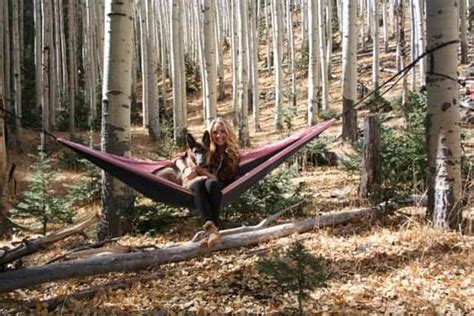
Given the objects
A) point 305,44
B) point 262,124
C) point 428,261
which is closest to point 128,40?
point 428,261

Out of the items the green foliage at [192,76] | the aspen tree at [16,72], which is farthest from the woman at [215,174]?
the green foliage at [192,76]

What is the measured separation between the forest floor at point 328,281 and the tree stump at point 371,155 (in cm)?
42

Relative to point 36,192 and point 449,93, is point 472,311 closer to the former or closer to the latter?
point 449,93

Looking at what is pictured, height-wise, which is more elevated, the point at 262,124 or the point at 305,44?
the point at 305,44

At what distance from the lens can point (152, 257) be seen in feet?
11.5

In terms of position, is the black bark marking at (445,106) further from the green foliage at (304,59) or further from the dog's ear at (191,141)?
the green foliage at (304,59)

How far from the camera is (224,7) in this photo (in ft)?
93.3

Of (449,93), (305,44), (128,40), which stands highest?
(305,44)

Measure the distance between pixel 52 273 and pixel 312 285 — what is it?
166 centimetres

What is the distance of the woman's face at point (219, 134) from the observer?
4.33 metres

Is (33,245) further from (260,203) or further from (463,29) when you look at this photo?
(463,29)

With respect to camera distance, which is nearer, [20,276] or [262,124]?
[20,276]

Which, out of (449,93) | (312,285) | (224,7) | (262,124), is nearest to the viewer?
(312,285)

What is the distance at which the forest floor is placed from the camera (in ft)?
9.46
